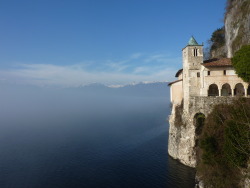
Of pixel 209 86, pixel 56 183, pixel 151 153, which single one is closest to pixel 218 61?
pixel 209 86

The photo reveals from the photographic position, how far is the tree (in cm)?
3150

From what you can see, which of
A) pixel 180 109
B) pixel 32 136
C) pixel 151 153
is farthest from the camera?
pixel 32 136

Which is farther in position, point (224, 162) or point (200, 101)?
point (200, 101)

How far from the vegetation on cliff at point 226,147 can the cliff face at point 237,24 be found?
18077mm

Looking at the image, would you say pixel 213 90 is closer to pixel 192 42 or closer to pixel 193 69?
pixel 193 69

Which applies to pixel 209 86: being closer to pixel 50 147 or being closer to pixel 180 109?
pixel 180 109

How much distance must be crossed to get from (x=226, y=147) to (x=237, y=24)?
32.2 metres

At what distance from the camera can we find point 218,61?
37.6 meters

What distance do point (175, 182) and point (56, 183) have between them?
20.0 meters

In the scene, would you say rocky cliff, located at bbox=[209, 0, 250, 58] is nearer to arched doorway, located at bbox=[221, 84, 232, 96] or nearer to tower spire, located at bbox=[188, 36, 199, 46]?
arched doorway, located at bbox=[221, 84, 232, 96]

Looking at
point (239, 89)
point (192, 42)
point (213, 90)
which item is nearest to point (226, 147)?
point (213, 90)

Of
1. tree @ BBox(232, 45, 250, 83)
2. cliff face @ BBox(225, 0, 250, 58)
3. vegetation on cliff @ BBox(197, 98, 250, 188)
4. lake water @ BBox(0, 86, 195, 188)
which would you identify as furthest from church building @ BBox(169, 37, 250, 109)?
lake water @ BBox(0, 86, 195, 188)

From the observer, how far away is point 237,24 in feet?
151

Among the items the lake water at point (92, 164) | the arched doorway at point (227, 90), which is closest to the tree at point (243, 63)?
the arched doorway at point (227, 90)
